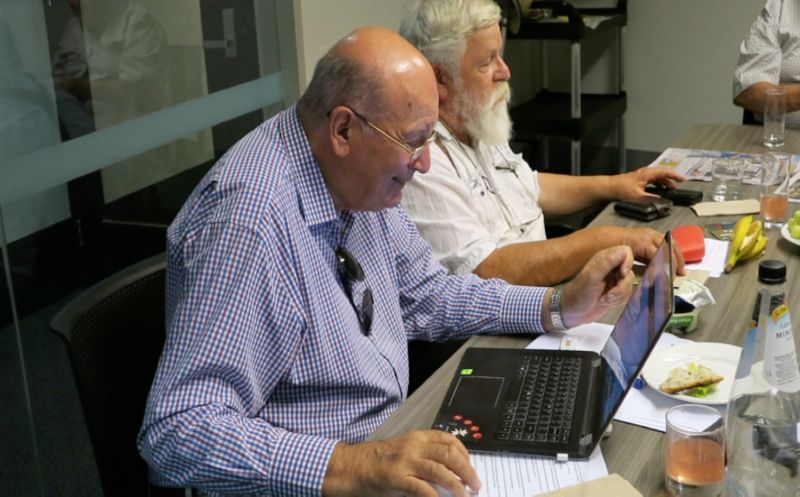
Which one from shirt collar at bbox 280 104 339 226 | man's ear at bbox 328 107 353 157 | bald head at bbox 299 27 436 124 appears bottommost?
shirt collar at bbox 280 104 339 226

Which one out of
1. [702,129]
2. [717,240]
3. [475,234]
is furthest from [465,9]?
[702,129]

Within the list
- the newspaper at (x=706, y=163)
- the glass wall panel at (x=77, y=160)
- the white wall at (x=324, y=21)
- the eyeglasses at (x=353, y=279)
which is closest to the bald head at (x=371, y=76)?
the eyeglasses at (x=353, y=279)

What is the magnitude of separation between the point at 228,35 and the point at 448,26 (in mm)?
1103

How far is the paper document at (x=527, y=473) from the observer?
3.84ft

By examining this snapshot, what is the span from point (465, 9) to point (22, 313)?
4.47 feet

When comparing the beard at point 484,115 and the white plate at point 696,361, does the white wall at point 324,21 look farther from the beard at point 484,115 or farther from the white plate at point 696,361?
the white plate at point 696,361

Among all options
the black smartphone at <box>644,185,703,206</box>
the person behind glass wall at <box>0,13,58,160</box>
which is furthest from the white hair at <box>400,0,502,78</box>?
the person behind glass wall at <box>0,13,58,160</box>

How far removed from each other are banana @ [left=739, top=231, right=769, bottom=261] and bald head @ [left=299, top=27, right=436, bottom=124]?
879mm

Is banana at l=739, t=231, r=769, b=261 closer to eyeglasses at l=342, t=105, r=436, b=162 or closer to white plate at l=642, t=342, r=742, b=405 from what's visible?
white plate at l=642, t=342, r=742, b=405

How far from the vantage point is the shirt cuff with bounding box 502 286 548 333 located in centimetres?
163

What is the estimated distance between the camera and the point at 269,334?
1.31 m

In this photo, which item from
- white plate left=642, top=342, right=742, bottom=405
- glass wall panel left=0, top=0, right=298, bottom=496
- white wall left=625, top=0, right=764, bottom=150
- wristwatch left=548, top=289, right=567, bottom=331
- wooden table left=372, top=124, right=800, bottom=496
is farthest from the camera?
white wall left=625, top=0, right=764, bottom=150

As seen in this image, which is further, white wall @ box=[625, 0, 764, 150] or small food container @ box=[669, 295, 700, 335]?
white wall @ box=[625, 0, 764, 150]

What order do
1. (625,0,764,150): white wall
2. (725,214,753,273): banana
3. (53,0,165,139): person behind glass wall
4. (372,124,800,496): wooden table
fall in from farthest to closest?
(625,0,764,150): white wall → (53,0,165,139): person behind glass wall → (725,214,753,273): banana → (372,124,800,496): wooden table
